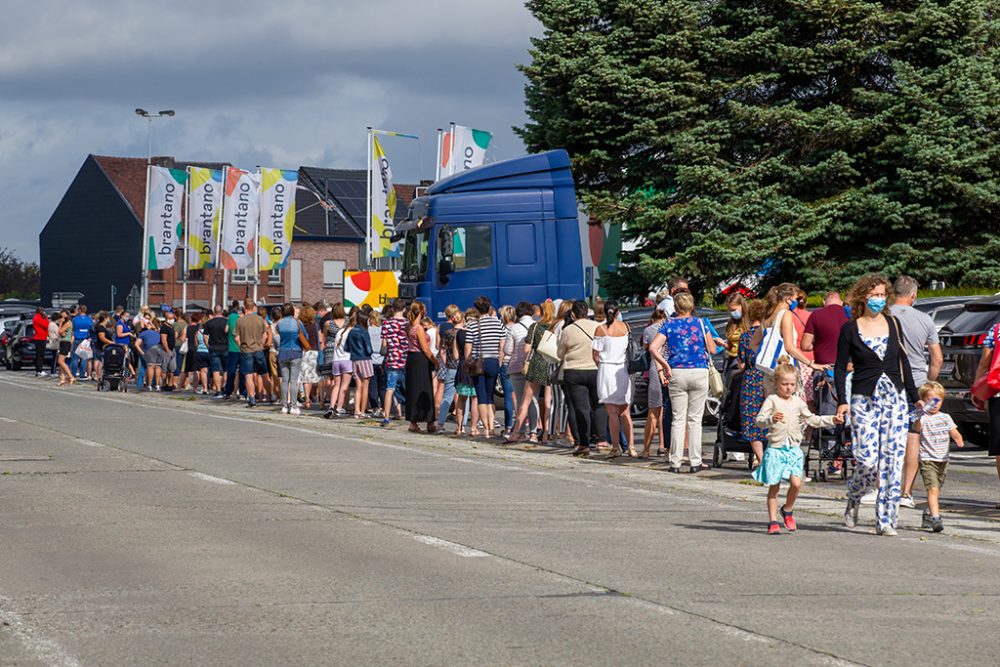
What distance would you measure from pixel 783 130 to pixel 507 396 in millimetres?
14872

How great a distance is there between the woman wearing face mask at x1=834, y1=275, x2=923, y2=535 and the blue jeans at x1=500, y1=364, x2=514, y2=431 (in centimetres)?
931

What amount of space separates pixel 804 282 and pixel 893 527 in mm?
21976

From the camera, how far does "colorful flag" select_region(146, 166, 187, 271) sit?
163 feet

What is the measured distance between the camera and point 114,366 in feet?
117

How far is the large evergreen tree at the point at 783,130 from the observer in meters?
31.8

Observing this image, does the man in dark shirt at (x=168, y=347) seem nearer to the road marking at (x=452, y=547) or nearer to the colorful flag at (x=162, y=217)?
the colorful flag at (x=162, y=217)

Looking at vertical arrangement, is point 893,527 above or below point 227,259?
below

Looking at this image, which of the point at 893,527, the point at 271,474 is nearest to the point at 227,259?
the point at 271,474

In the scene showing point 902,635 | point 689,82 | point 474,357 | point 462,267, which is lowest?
point 902,635

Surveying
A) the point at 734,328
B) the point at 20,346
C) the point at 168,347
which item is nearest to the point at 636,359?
the point at 734,328

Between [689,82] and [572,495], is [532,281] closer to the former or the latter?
[689,82]

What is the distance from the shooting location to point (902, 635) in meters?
7.21

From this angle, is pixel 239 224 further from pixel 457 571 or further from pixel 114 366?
pixel 457 571

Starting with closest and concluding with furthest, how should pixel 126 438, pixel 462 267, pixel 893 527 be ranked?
1. pixel 893 527
2. pixel 126 438
3. pixel 462 267
